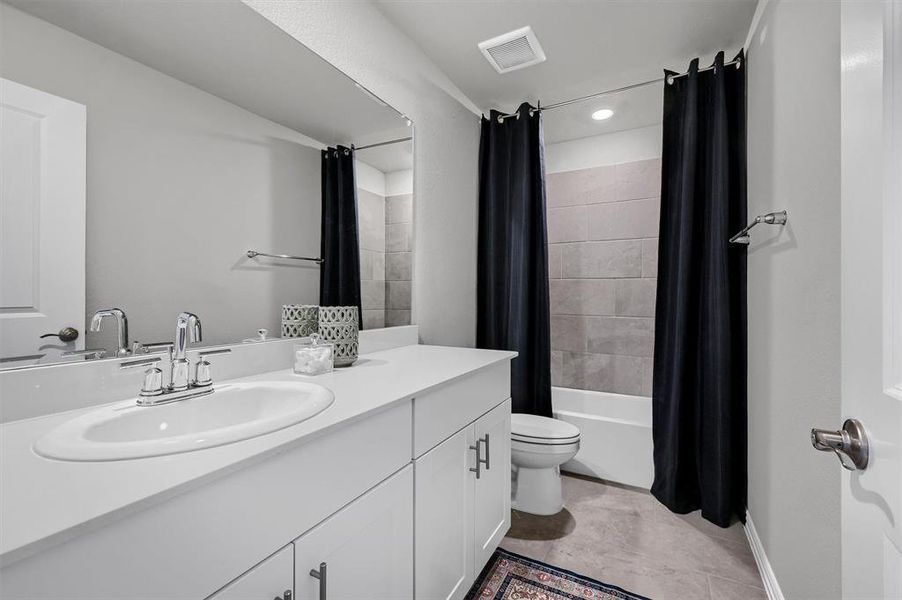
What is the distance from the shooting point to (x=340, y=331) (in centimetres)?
142

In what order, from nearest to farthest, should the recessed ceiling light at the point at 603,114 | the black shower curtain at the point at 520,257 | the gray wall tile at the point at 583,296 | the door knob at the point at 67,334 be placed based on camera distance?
the door knob at the point at 67,334 → the black shower curtain at the point at 520,257 → the recessed ceiling light at the point at 603,114 → the gray wall tile at the point at 583,296

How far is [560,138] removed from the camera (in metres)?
3.07

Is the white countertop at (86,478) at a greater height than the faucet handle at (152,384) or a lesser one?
lesser

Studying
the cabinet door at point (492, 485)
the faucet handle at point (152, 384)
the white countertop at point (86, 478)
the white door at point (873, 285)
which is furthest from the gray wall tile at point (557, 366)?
the faucet handle at point (152, 384)

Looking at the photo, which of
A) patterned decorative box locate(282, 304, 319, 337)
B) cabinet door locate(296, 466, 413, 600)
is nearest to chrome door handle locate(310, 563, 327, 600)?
cabinet door locate(296, 466, 413, 600)

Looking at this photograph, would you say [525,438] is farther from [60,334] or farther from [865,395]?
[60,334]

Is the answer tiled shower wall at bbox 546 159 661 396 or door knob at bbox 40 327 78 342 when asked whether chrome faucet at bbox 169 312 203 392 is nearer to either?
door knob at bbox 40 327 78 342

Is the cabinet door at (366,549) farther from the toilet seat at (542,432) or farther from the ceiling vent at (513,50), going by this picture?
the ceiling vent at (513,50)

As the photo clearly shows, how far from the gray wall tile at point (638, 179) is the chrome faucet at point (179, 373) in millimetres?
2794

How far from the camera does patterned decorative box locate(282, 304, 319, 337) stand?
4.51 feet

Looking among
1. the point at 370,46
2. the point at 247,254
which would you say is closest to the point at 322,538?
the point at 247,254

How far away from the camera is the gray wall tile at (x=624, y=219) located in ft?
9.30

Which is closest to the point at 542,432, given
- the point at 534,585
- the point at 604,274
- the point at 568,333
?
the point at 534,585

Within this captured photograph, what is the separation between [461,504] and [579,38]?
6.91 feet
